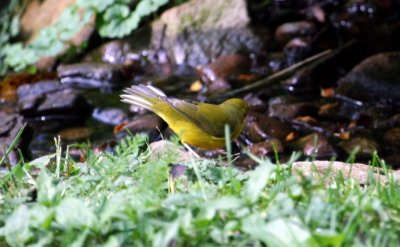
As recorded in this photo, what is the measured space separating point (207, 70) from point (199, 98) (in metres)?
0.93

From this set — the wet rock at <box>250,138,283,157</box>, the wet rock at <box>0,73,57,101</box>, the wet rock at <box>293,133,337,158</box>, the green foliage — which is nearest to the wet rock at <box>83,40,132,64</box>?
the green foliage

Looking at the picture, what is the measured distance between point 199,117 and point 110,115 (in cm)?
406

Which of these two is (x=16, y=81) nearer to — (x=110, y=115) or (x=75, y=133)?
(x=110, y=115)

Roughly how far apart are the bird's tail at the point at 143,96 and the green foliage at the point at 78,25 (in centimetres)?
540

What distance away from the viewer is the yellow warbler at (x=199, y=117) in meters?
4.36

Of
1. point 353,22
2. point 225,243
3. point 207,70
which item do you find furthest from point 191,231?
point 353,22

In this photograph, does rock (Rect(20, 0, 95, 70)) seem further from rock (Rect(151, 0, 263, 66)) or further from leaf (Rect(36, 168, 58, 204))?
leaf (Rect(36, 168, 58, 204))

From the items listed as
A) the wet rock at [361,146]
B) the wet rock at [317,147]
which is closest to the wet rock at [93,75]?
the wet rock at [317,147]

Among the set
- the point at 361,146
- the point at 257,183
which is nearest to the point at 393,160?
the point at 361,146

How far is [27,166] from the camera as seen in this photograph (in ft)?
11.3

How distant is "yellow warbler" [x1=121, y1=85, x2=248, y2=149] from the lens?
4363 mm

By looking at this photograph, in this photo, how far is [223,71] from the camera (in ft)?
30.3

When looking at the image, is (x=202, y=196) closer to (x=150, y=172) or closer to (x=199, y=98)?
(x=150, y=172)

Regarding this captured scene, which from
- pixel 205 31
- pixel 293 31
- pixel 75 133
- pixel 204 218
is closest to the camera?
pixel 204 218
